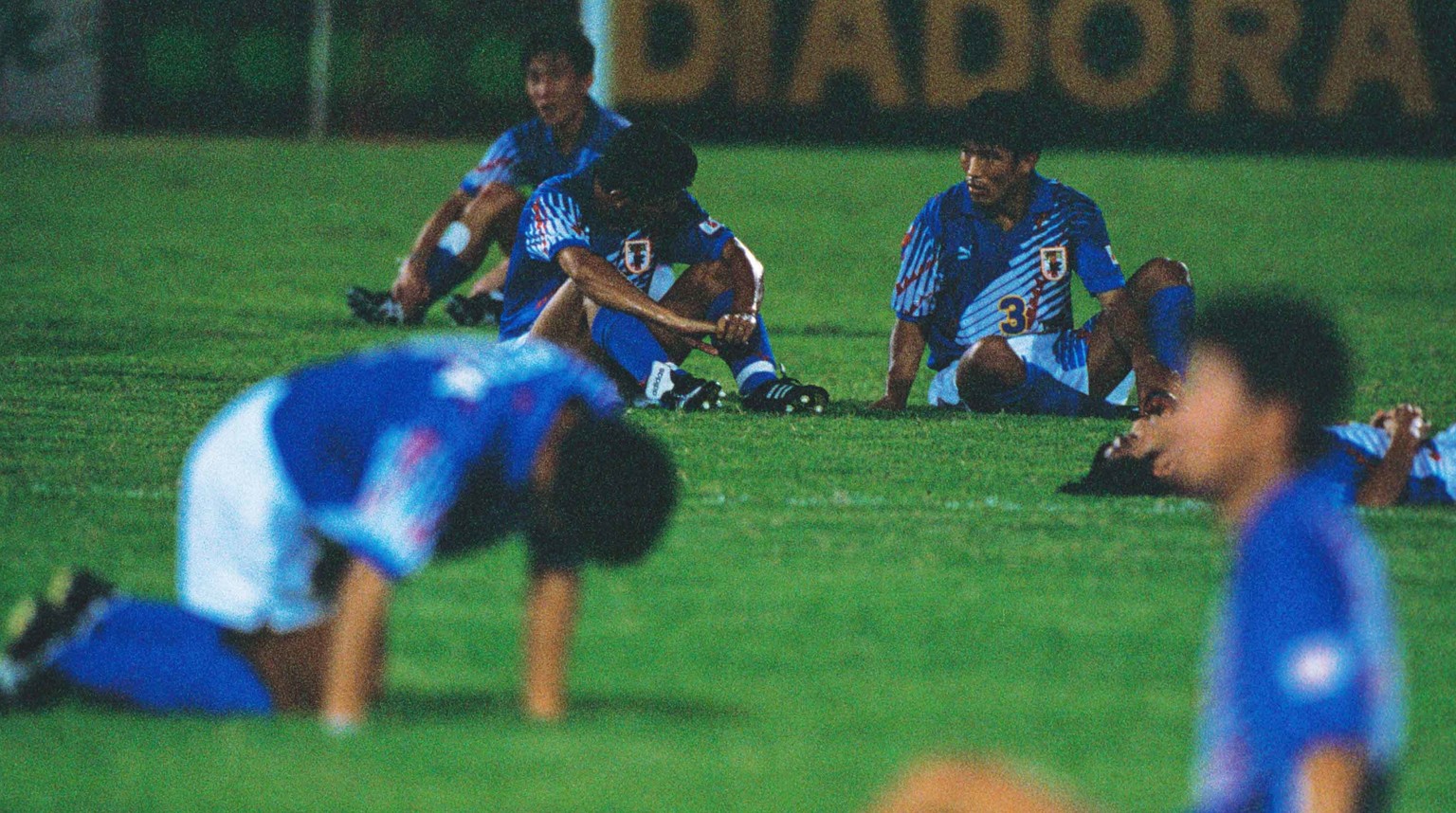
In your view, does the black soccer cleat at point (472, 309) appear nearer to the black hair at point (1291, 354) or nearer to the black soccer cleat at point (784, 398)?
the black soccer cleat at point (784, 398)

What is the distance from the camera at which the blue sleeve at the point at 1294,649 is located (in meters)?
2.48

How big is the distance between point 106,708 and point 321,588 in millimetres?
426

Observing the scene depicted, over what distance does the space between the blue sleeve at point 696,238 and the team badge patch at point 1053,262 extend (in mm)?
1145

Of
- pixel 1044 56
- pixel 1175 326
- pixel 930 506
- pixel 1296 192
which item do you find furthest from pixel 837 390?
pixel 1044 56

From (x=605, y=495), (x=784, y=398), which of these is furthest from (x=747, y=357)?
(x=605, y=495)

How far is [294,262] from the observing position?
561 inches

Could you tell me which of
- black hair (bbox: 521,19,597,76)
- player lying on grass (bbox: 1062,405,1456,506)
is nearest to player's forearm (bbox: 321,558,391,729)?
player lying on grass (bbox: 1062,405,1456,506)

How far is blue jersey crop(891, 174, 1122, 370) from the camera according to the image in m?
8.39

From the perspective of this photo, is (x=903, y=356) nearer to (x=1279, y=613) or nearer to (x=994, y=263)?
(x=994, y=263)

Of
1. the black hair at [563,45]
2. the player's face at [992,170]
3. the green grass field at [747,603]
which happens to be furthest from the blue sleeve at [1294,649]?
the black hair at [563,45]

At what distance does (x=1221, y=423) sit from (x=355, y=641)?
154 centimetres

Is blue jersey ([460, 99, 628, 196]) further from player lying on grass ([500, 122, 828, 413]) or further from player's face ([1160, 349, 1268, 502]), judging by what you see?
player's face ([1160, 349, 1268, 502])

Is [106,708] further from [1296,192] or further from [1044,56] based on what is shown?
[1044,56]

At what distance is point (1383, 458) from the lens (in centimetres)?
632
